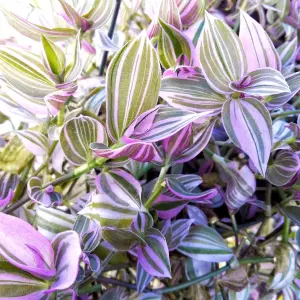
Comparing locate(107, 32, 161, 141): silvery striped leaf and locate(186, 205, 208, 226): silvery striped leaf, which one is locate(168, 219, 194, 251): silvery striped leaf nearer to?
locate(186, 205, 208, 226): silvery striped leaf

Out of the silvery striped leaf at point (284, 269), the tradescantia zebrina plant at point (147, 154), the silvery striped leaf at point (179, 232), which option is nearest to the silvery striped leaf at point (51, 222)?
the tradescantia zebrina plant at point (147, 154)

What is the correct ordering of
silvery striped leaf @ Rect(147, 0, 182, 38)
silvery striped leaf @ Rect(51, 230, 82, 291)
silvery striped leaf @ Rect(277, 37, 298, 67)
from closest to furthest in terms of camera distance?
1. silvery striped leaf @ Rect(51, 230, 82, 291)
2. silvery striped leaf @ Rect(147, 0, 182, 38)
3. silvery striped leaf @ Rect(277, 37, 298, 67)

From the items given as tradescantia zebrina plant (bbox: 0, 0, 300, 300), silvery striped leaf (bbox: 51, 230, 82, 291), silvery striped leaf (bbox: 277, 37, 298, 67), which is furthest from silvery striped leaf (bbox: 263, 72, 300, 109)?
silvery striped leaf (bbox: 51, 230, 82, 291)

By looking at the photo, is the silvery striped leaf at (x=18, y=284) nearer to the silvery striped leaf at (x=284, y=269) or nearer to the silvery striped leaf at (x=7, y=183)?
the silvery striped leaf at (x=7, y=183)

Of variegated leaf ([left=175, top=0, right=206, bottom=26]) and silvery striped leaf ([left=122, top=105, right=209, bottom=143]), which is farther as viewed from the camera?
variegated leaf ([left=175, top=0, right=206, bottom=26])

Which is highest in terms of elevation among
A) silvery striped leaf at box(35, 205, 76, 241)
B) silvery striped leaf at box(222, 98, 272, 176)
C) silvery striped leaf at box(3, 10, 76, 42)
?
silvery striped leaf at box(3, 10, 76, 42)

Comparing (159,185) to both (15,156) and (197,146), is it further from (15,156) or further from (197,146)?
(15,156)
